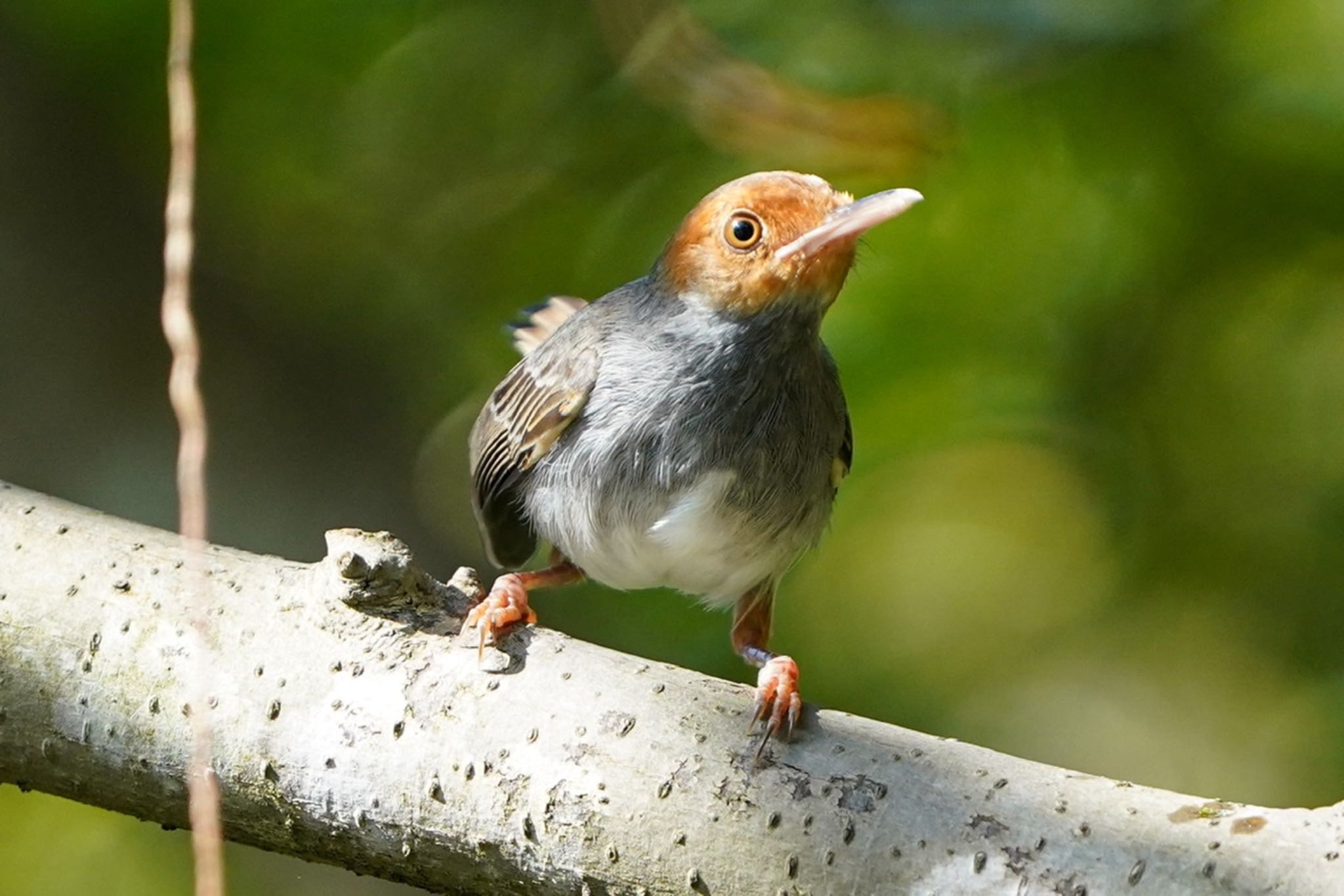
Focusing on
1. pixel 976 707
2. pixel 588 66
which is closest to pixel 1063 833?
pixel 976 707

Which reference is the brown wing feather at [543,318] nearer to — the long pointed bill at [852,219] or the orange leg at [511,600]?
the orange leg at [511,600]

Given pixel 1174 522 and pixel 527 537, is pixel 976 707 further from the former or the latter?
pixel 527 537

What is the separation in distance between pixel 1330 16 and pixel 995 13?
3.01 ft

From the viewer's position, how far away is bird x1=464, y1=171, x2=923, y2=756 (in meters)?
3.09

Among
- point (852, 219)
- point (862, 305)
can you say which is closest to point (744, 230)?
point (852, 219)

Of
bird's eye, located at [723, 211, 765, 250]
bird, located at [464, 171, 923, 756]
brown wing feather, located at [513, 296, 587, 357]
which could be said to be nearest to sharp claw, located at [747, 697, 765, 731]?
bird, located at [464, 171, 923, 756]

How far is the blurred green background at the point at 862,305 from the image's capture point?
3.99 meters

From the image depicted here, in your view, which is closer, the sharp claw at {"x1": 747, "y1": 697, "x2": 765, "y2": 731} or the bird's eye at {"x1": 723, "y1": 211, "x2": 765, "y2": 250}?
the sharp claw at {"x1": 747, "y1": 697, "x2": 765, "y2": 731}

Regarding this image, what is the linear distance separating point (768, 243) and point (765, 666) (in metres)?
1.00

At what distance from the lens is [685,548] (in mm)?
3232

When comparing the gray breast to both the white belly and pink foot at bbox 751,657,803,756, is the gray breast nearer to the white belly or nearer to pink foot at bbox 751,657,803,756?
the white belly

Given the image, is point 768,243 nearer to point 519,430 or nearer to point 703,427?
point 703,427

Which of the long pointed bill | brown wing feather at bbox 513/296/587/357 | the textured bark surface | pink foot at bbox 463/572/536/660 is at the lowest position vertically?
the textured bark surface

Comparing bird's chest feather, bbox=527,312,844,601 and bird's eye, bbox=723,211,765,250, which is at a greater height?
bird's eye, bbox=723,211,765,250
